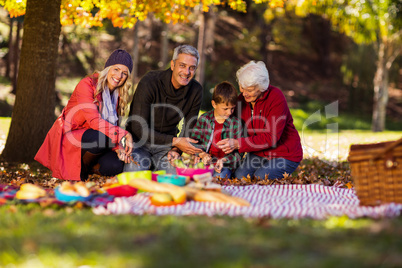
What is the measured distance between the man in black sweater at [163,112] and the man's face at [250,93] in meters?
0.66

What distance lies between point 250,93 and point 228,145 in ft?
2.15

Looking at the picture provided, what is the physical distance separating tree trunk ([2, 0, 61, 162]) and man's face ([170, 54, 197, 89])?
100 inches

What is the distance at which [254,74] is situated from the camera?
5441mm

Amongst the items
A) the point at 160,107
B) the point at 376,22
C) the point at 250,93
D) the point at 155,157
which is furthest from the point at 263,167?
the point at 376,22

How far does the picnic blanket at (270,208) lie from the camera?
3.47 m

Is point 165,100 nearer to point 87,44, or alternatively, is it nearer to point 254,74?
point 254,74

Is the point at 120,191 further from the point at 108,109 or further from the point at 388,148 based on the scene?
the point at 388,148

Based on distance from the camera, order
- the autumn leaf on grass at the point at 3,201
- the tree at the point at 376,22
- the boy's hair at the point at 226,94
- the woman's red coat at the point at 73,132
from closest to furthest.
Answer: the autumn leaf on grass at the point at 3,201, the boy's hair at the point at 226,94, the woman's red coat at the point at 73,132, the tree at the point at 376,22

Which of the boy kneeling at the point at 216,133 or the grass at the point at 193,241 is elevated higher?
the boy kneeling at the point at 216,133

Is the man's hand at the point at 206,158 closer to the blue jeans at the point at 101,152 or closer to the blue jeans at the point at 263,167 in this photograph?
the blue jeans at the point at 263,167

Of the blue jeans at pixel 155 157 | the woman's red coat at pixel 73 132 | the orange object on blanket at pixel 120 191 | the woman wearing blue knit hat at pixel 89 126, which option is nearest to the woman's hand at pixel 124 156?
the woman wearing blue knit hat at pixel 89 126

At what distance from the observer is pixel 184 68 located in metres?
5.59

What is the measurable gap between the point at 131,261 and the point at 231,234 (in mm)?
702

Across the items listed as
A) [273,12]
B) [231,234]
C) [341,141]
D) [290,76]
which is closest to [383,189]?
[231,234]
